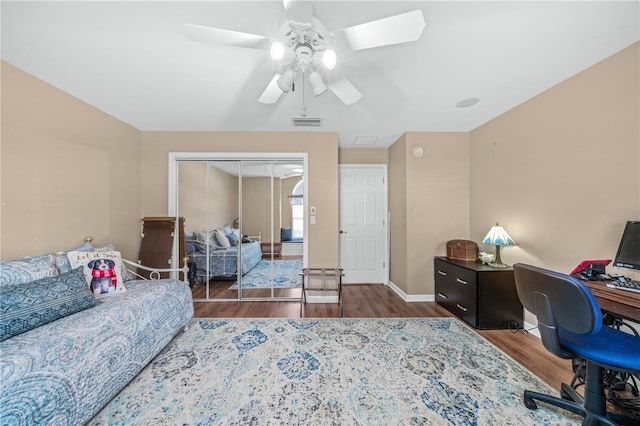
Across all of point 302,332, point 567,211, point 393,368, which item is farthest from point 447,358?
point 567,211

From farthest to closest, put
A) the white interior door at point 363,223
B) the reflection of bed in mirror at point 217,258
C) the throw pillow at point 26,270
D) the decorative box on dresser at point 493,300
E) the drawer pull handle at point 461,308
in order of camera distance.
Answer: the white interior door at point 363,223 → the reflection of bed in mirror at point 217,258 → the drawer pull handle at point 461,308 → the decorative box on dresser at point 493,300 → the throw pillow at point 26,270

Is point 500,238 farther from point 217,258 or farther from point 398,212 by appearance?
point 217,258

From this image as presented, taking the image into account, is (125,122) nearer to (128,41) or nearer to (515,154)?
(128,41)

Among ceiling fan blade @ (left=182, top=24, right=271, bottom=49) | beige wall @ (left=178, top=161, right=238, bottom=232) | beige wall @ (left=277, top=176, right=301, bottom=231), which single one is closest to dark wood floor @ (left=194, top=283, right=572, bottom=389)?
beige wall @ (left=277, top=176, right=301, bottom=231)

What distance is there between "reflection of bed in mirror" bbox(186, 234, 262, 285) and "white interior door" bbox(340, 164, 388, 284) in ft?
5.32

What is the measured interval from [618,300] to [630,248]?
517 mm

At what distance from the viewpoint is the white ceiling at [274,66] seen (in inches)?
57.9

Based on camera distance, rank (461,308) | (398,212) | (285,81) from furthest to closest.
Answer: (398,212) < (461,308) < (285,81)

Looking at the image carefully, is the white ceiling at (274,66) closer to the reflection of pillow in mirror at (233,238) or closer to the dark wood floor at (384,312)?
the reflection of pillow in mirror at (233,238)

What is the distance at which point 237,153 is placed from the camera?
352 centimetres

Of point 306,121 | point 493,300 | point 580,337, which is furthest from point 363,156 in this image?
point 580,337

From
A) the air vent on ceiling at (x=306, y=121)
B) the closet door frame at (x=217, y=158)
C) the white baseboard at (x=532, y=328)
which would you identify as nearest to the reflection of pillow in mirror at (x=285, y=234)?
the closet door frame at (x=217, y=158)

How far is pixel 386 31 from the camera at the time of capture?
4.08 ft

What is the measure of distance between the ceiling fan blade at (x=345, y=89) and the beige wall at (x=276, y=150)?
1.64 metres
